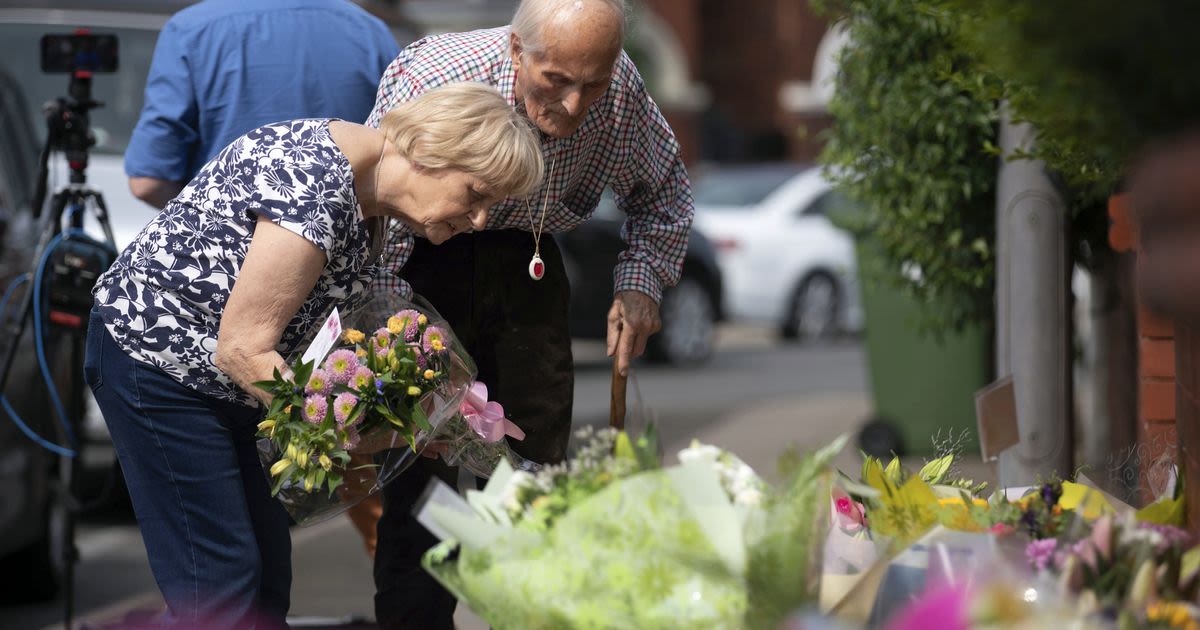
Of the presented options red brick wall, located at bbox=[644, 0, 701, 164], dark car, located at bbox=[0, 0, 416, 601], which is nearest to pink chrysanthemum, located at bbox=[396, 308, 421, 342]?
dark car, located at bbox=[0, 0, 416, 601]

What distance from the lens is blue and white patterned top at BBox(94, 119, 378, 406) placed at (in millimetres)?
2680

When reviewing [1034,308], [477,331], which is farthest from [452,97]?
[1034,308]

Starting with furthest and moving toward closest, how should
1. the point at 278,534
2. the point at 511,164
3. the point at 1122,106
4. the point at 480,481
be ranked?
the point at 480,481, the point at 278,534, the point at 511,164, the point at 1122,106

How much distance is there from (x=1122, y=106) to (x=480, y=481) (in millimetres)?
2614

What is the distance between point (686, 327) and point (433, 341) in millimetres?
10015

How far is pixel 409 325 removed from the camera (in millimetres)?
2820

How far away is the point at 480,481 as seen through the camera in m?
3.90

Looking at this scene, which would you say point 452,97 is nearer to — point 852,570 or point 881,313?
point 852,570

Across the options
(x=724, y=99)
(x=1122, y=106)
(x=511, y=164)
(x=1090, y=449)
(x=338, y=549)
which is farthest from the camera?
(x=724, y=99)

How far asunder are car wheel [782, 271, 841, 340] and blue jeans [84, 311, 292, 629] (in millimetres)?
12240

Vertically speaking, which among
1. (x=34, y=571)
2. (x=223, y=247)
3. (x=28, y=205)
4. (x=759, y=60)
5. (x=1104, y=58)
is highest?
(x=759, y=60)

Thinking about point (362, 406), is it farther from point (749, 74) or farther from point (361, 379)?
point (749, 74)

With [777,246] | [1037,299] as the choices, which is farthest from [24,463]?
[777,246]

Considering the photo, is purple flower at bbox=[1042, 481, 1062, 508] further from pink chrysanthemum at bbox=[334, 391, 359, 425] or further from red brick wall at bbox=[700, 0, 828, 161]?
red brick wall at bbox=[700, 0, 828, 161]
